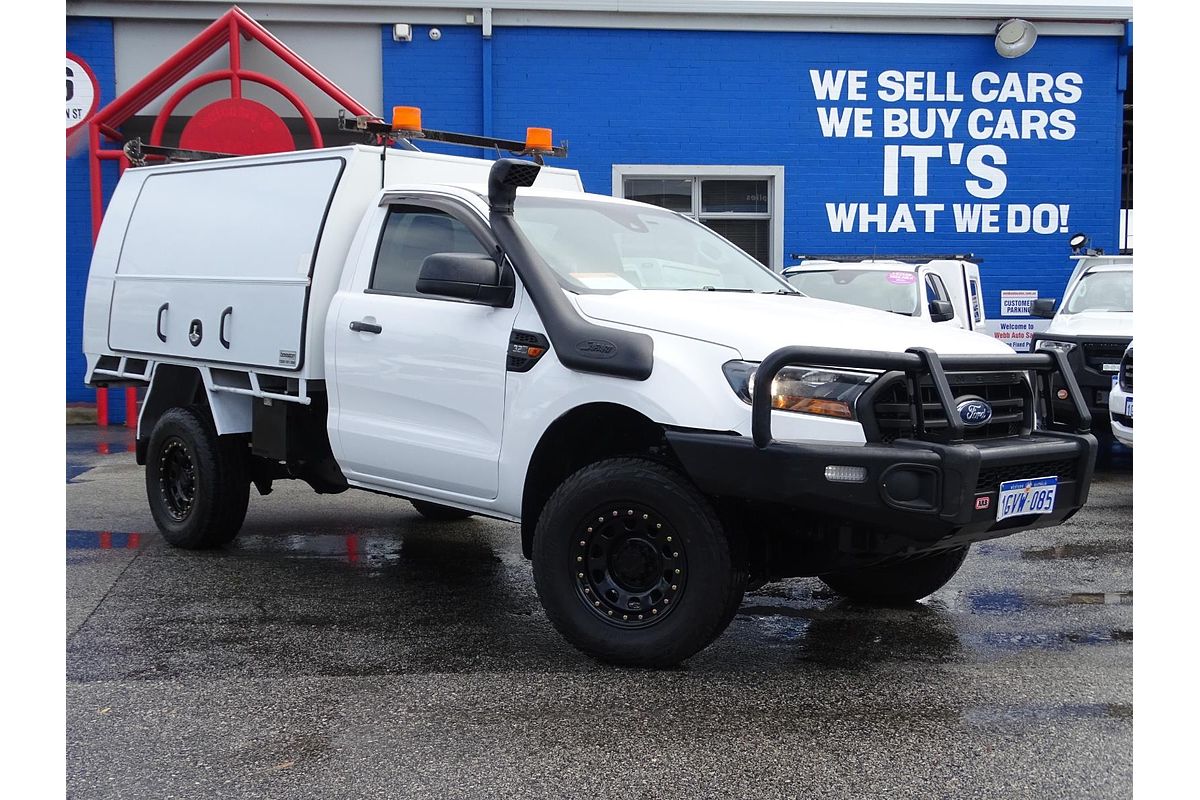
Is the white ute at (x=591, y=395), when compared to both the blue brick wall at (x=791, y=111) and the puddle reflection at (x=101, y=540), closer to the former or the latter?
the puddle reflection at (x=101, y=540)

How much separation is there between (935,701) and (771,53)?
12462 millimetres

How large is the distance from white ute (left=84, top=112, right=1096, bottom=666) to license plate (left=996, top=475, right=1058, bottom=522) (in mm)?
15

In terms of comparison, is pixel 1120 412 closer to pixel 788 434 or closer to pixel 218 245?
pixel 788 434

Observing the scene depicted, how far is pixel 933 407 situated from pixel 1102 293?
842 cm

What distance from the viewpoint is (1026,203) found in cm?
1597

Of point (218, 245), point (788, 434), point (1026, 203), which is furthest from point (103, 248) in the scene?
point (1026, 203)

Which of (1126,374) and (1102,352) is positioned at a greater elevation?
(1102,352)

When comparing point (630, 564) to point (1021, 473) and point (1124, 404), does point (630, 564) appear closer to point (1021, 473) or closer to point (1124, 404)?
point (1021, 473)

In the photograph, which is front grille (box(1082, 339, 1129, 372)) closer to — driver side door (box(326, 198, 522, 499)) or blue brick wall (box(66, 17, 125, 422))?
driver side door (box(326, 198, 522, 499))

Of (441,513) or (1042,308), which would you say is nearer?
(441,513)

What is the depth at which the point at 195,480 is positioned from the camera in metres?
7.14

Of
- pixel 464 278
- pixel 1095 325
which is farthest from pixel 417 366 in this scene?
pixel 1095 325

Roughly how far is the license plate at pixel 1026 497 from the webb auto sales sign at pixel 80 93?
43.9ft

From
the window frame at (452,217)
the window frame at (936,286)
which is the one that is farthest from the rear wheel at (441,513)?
the window frame at (936,286)
